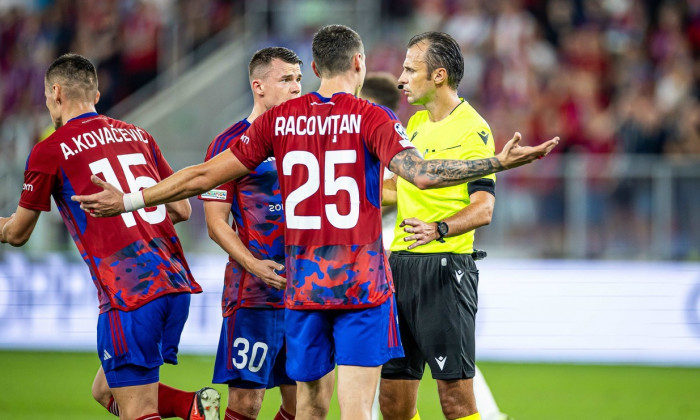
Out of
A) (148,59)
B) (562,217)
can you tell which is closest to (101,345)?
(562,217)

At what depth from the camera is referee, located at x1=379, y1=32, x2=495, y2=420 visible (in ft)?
18.5

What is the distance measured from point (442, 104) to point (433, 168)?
121 cm

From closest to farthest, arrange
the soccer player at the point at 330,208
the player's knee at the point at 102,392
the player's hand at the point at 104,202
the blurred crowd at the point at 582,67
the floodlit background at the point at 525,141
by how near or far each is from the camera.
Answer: the soccer player at the point at 330,208 → the player's hand at the point at 104,202 → the player's knee at the point at 102,392 → the floodlit background at the point at 525,141 → the blurred crowd at the point at 582,67

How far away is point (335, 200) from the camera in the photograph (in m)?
4.91

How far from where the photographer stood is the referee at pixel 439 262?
565cm

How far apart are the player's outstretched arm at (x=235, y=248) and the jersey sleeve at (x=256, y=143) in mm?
770

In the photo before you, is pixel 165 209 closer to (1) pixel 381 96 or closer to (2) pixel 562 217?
(1) pixel 381 96

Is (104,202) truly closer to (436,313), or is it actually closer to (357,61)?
(357,61)

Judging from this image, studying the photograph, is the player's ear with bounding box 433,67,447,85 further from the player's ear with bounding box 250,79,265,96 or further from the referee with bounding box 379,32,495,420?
the player's ear with bounding box 250,79,265,96

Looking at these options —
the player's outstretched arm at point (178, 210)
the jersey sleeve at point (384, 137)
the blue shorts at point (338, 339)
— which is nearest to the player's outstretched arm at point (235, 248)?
the player's outstretched arm at point (178, 210)

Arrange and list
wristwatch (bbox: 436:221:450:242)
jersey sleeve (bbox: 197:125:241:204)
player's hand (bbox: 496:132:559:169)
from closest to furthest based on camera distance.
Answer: player's hand (bbox: 496:132:559:169) < wristwatch (bbox: 436:221:450:242) < jersey sleeve (bbox: 197:125:241:204)

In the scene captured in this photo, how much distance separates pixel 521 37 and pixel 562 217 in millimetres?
3849

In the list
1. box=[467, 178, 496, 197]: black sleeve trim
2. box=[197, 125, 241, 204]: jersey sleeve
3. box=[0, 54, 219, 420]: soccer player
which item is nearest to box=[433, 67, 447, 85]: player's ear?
box=[467, 178, 496, 197]: black sleeve trim

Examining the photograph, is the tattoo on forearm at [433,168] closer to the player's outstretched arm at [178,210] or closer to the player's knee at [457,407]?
the player's knee at [457,407]
